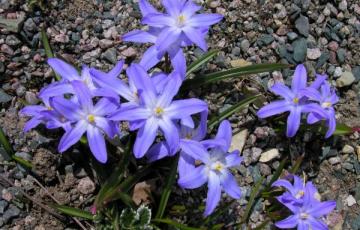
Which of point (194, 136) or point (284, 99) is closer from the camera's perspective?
point (194, 136)

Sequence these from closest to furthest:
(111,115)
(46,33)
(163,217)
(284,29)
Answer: (111,115) → (163,217) → (46,33) → (284,29)

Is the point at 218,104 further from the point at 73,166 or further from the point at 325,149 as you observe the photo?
the point at 73,166

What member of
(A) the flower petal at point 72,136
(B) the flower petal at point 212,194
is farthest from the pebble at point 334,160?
(A) the flower petal at point 72,136

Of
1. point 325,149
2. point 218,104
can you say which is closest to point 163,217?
point 218,104

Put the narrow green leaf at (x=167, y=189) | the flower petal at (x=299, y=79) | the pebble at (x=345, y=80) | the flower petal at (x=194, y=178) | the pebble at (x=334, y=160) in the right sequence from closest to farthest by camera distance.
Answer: the flower petal at (x=194, y=178) → the narrow green leaf at (x=167, y=189) → the flower petal at (x=299, y=79) → the pebble at (x=334, y=160) → the pebble at (x=345, y=80)

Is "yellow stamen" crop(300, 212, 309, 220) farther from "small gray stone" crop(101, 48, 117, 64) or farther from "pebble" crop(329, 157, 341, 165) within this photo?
"small gray stone" crop(101, 48, 117, 64)

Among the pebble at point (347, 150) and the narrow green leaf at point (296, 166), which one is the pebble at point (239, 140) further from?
the pebble at point (347, 150)
